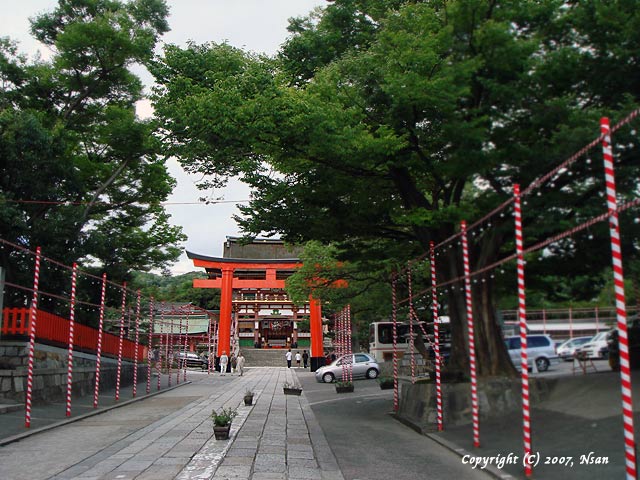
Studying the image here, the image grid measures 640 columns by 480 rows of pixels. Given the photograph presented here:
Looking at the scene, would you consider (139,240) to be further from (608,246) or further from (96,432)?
(608,246)

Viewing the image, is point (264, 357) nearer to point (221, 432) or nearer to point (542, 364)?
point (221, 432)

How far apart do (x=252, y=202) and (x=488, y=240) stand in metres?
6.07

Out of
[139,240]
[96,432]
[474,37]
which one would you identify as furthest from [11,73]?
[474,37]

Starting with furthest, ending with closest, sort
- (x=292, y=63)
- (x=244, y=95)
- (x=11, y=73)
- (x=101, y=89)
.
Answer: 1. (x=101, y=89)
2. (x=11, y=73)
3. (x=292, y=63)
4. (x=244, y=95)

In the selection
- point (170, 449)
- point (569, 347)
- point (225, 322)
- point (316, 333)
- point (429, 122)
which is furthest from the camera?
point (225, 322)

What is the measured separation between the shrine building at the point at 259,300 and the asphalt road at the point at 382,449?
2510 cm

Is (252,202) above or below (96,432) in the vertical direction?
above

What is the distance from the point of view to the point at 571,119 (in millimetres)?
8539

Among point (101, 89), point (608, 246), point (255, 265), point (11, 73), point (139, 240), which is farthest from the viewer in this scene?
point (255, 265)

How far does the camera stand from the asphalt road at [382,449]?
7.23 metres

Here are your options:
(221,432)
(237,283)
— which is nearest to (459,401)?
(221,432)

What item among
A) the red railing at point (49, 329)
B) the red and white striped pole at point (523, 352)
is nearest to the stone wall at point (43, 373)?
the red railing at point (49, 329)

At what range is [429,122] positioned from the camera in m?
11.3

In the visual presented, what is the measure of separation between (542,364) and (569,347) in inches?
20.3
